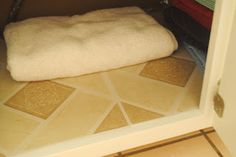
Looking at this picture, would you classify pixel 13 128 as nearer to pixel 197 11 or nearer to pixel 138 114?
pixel 138 114

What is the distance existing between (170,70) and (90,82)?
232 millimetres

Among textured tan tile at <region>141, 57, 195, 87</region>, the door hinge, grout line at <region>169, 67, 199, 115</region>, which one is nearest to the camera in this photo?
the door hinge

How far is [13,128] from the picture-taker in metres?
0.68

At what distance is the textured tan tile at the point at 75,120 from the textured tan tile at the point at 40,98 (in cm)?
3

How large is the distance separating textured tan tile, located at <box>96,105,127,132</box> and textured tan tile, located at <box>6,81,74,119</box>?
131 millimetres

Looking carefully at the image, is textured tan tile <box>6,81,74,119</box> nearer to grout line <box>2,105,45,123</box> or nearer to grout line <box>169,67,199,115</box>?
grout line <box>2,105,45,123</box>

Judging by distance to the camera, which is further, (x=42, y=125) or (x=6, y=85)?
(x=6, y=85)

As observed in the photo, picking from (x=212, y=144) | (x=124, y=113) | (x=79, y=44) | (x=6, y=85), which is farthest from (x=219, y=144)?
(x=6, y=85)

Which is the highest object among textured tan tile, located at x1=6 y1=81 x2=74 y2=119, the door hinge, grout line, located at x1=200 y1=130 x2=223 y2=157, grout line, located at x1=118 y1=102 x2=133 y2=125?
the door hinge

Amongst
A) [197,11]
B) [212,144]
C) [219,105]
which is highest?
[197,11]

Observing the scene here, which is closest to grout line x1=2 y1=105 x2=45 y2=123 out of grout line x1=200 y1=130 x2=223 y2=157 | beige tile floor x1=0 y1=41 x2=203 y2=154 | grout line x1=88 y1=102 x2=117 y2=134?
beige tile floor x1=0 y1=41 x2=203 y2=154

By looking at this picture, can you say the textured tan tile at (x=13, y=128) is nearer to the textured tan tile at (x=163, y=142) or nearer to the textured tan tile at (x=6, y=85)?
the textured tan tile at (x=6, y=85)

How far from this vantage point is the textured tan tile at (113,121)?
0.68 meters

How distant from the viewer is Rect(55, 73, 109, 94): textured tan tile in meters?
0.81
